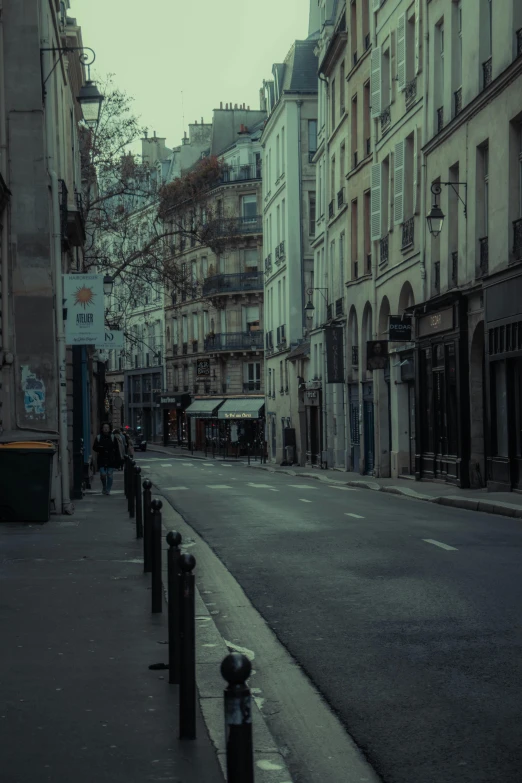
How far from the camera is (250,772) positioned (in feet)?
10.8

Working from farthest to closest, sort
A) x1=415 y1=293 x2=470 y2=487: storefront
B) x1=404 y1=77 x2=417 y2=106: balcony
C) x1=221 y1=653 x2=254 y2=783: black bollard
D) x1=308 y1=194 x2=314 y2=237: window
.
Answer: x1=308 y1=194 x2=314 y2=237: window < x1=404 y1=77 x2=417 y2=106: balcony < x1=415 y1=293 x2=470 y2=487: storefront < x1=221 y1=653 x2=254 y2=783: black bollard

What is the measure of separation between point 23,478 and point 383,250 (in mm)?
21610

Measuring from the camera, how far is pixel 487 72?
26141 mm

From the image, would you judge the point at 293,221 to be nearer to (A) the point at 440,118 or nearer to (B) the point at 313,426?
(B) the point at 313,426

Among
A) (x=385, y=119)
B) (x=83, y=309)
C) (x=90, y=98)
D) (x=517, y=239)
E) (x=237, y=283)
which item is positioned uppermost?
(x=237, y=283)

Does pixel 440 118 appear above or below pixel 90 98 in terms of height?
above

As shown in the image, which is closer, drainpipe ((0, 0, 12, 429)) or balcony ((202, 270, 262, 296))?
drainpipe ((0, 0, 12, 429))

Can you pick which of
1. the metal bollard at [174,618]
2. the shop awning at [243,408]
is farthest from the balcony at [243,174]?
the metal bollard at [174,618]

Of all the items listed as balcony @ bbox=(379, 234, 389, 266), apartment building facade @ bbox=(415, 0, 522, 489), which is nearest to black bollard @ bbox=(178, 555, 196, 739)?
apartment building facade @ bbox=(415, 0, 522, 489)

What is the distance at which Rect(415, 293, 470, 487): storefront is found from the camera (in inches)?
1075

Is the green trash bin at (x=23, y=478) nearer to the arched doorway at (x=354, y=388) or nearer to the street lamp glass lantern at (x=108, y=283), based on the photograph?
the street lamp glass lantern at (x=108, y=283)

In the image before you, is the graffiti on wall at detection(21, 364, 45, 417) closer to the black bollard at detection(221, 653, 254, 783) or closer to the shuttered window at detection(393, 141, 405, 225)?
the shuttered window at detection(393, 141, 405, 225)

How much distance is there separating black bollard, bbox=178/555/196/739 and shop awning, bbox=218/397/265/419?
227 ft

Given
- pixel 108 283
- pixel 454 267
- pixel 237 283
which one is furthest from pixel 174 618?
pixel 237 283
